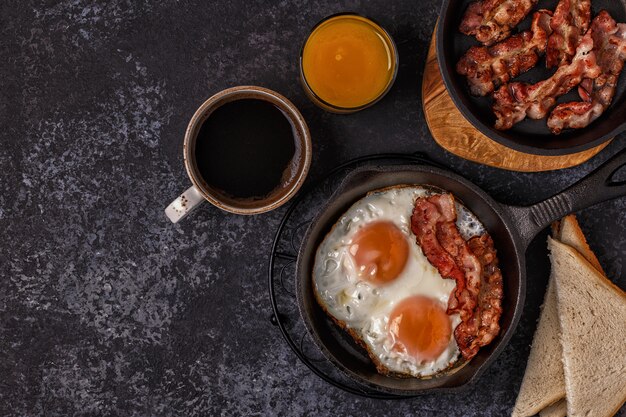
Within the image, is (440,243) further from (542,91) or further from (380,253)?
(542,91)

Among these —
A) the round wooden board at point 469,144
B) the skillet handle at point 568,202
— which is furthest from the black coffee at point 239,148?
the skillet handle at point 568,202

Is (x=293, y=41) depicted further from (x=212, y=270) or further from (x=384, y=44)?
(x=212, y=270)

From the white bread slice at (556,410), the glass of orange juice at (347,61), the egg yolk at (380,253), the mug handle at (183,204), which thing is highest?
the glass of orange juice at (347,61)

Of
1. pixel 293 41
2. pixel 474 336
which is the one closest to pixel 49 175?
pixel 293 41

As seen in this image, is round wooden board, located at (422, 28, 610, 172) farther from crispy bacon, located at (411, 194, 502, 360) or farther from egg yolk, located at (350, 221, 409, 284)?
egg yolk, located at (350, 221, 409, 284)

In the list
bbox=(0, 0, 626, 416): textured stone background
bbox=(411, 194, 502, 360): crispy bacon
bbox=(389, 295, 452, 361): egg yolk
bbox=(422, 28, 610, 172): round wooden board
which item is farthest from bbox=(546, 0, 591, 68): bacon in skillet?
bbox=(389, 295, 452, 361): egg yolk

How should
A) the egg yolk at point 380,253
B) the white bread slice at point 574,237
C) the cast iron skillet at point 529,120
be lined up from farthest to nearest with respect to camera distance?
the white bread slice at point 574,237 < the egg yolk at point 380,253 < the cast iron skillet at point 529,120

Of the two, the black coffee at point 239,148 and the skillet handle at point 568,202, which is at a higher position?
the black coffee at point 239,148

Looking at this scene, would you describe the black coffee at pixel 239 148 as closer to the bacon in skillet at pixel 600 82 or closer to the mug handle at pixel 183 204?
the mug handle at pixel 183 204
